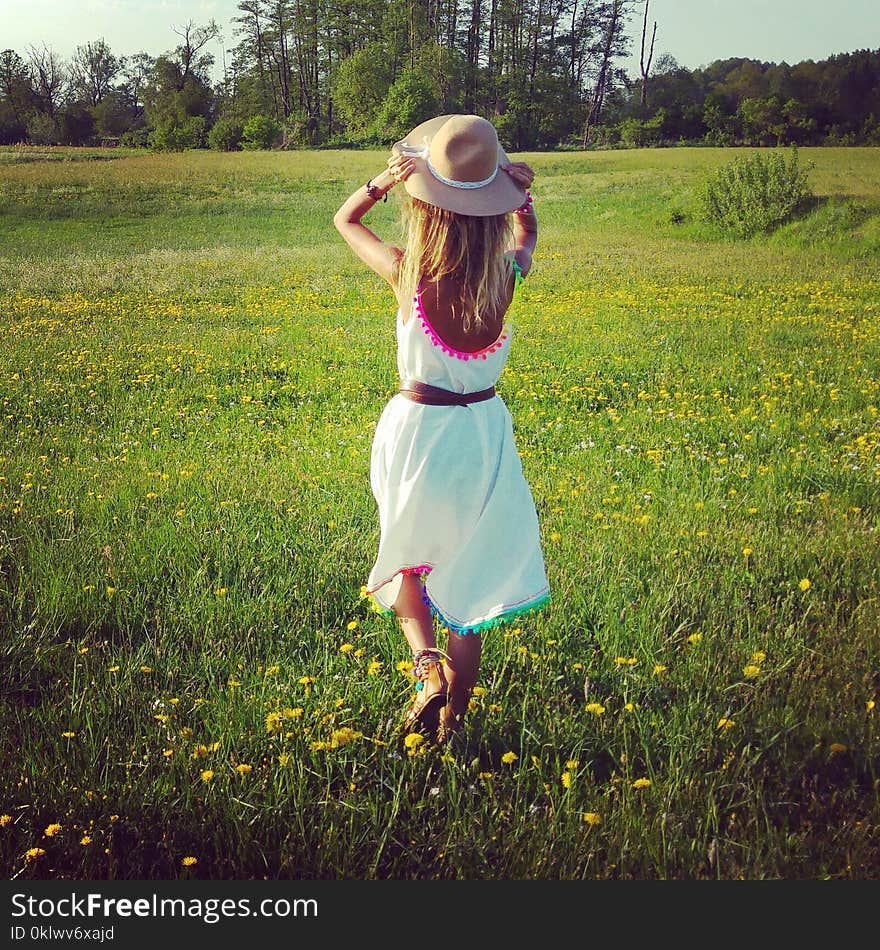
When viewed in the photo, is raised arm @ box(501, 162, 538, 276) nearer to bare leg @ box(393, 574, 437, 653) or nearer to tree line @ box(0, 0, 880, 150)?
bare leg @ box(393, 574, 437, 653)

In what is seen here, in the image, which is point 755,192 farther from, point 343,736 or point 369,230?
point 343,736

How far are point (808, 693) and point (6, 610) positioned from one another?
3148 mm

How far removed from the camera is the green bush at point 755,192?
13.5 meters

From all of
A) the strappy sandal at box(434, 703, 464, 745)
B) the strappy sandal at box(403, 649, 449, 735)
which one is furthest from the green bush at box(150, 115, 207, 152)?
the strappy sandal at box(434, 703, 464, 745)

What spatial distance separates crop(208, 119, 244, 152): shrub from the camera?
737 centimetres

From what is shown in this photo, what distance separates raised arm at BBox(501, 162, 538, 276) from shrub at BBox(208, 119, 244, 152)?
5.10m

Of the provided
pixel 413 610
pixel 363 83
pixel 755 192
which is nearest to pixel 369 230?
pixel 413 610

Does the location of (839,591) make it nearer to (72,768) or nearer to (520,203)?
(520,203)

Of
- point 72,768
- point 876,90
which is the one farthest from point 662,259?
point 72,768

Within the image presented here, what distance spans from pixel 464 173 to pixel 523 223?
1.67 ft

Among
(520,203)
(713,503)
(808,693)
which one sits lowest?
(808,693)

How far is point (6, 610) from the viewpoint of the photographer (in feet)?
11.7

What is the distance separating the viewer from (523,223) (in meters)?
3.05

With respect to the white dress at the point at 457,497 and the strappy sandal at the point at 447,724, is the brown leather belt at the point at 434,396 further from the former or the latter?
the strappy sandal at the point at 447,724
